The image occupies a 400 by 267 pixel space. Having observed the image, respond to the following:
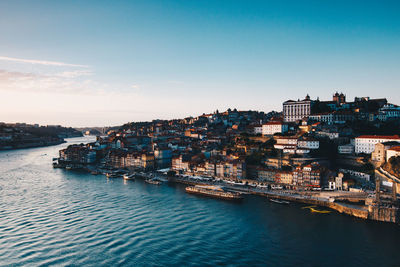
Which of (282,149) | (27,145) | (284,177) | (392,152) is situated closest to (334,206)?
(284,177)

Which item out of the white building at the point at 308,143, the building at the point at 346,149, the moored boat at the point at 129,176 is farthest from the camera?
the moored boat at the point at 129,176

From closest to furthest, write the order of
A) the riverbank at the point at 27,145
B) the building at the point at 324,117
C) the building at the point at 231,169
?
the building at the point at 231,169
the building at the point at 324,117
the riverbank at the point at 27,145

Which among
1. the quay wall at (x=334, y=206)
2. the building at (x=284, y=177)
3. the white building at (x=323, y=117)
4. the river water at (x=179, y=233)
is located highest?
the white building at (x=323, y=117)

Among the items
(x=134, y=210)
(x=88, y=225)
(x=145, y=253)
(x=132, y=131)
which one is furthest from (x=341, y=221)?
(x=132, y=131)

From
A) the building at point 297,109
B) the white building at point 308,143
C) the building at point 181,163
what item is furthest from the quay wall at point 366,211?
the building at point 297,109

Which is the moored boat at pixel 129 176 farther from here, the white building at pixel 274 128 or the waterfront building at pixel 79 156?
the white building at pixel 274 128

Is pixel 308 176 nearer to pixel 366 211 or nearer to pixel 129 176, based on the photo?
pixel 366 211
